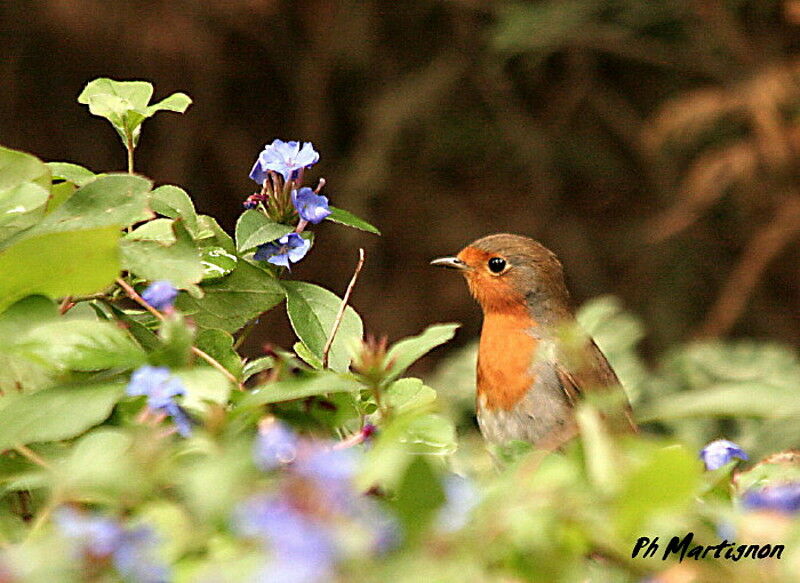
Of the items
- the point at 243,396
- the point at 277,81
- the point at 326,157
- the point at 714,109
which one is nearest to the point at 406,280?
the point at 326,157

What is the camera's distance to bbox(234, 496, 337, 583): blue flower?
480mm

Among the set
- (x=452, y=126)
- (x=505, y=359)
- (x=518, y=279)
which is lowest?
(x=505, y=359)

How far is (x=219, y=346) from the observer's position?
95 centimetres

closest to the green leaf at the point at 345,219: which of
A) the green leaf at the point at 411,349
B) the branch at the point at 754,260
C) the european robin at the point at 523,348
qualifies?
the green leaf at the point at 411,349

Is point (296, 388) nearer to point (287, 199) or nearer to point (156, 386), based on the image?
point (156, 386)

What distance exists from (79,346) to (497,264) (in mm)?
1366

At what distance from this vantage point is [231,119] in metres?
4.11

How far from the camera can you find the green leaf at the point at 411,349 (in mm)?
791

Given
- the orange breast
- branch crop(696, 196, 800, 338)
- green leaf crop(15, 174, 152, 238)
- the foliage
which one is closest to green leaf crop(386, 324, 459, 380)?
the foliage

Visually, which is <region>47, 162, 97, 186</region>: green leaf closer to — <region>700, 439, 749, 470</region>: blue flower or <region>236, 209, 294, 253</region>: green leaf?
<region>236, 209, 294, 253</region>: green leaf

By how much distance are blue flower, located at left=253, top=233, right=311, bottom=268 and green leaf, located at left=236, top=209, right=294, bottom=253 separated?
0.4 inches

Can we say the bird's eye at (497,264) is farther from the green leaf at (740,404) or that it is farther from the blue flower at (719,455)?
the green leaf at (740,404)

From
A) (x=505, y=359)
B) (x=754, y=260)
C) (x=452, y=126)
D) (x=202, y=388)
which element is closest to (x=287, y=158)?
(x=202, y=388)

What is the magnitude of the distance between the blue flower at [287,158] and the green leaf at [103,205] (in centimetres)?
15
